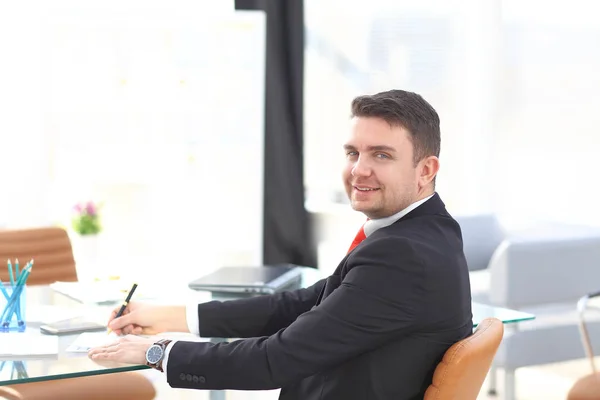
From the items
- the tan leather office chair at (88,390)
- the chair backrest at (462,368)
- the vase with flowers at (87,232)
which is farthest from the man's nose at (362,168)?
the vase with flowers at (87,232)

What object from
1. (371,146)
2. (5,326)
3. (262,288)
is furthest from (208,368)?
(262,288)

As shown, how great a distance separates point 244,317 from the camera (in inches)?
87.3

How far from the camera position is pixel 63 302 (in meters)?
2.63

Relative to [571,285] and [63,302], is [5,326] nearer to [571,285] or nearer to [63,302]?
[63,302]

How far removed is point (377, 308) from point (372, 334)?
0.17ft

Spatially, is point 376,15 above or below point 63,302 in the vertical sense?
Answer: above

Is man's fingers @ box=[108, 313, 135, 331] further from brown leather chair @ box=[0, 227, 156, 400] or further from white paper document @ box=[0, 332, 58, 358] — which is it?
brown leather chair @ box=[0, 227, 156, 400]

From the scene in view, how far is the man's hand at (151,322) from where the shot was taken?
2.21m

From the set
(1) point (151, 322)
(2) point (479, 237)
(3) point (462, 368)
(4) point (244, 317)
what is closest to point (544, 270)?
(2) point (479, 237)

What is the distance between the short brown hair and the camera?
182 cm

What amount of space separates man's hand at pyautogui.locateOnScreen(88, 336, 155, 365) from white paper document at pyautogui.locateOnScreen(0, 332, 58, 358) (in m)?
0.18

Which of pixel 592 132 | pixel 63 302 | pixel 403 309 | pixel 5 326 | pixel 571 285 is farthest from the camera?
pixel 592 132

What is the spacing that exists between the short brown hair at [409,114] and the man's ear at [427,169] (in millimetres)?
12

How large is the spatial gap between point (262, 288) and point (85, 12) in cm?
343
